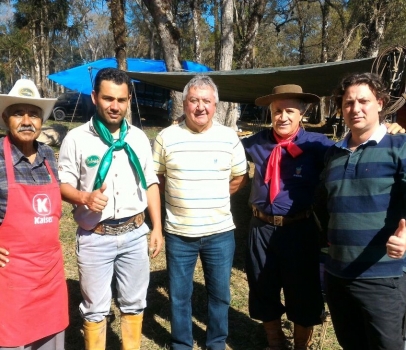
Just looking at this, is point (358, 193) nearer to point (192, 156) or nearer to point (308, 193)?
point (308, 193)

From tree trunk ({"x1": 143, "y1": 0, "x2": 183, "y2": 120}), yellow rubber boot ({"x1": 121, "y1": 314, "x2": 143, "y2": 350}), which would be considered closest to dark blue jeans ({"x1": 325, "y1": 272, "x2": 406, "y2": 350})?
yellow rubber boot ({"x1": 121, "y1": 314, "x2": 143, "y2": 350})

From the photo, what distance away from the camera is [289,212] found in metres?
2.52

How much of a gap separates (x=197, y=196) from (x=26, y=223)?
961 mm

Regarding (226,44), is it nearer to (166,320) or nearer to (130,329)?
(166,320)

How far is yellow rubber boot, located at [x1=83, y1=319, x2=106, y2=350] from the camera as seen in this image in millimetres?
2432

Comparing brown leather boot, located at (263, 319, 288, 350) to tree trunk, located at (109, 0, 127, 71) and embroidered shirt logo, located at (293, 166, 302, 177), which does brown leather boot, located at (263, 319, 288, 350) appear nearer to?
embroidered shirt logo, located at (293, 166, 302, 177)

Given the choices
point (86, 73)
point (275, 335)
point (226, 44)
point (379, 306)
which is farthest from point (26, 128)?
point (86, 73)

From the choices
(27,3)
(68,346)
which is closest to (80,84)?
(27,3)

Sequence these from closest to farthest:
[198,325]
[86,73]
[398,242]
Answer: [398,242]
[198,325]
[86,73]

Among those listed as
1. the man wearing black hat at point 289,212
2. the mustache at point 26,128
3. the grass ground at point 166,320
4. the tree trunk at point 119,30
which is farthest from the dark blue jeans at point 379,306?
the tree trunk at point 119,30

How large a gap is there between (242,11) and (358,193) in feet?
64.1

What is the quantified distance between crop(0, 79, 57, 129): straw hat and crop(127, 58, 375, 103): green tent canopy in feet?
8.89

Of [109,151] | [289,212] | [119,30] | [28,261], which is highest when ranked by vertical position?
[119,30]

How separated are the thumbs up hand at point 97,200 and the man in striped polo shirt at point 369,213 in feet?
3.56
